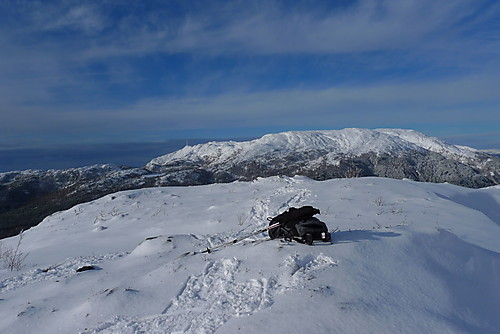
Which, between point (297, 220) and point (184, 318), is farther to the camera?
point (297, 220)

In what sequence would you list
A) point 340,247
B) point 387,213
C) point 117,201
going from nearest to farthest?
1. point 340,247
2. point 387,213
3. point 117,201

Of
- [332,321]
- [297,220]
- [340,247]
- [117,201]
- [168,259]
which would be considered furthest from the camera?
[117,201]

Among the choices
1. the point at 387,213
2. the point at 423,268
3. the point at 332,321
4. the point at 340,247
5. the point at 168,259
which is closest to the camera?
the point at 332,321

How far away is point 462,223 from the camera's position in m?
11.5

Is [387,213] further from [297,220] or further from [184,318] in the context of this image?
[184,318]

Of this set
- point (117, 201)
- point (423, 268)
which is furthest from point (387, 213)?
point (117, 201)

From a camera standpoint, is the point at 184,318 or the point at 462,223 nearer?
the point at 184,318

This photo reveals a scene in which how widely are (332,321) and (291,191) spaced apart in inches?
637

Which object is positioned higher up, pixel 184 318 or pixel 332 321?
pixel 332 321

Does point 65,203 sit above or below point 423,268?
below

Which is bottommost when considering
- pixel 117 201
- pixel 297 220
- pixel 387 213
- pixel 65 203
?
pixel 65 203

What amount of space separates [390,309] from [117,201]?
71.2ft

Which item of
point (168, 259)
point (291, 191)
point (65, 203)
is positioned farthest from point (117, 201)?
point (65, 203)

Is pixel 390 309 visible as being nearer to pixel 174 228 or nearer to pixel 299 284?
pixel 299 284
